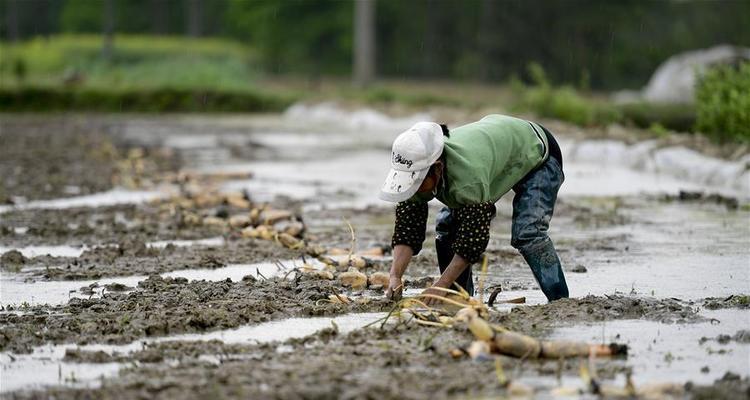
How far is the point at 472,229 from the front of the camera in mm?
5832

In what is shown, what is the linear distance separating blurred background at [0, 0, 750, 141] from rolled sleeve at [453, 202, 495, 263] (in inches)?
357

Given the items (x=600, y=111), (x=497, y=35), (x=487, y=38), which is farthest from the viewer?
(x=487, y=38)

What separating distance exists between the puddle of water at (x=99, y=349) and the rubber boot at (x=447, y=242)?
593 millimetres

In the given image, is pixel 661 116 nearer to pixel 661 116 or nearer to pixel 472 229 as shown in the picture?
pixel 661 116

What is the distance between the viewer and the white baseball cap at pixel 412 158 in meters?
5.67

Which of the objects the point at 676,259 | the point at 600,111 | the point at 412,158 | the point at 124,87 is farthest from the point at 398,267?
the point at 124,87

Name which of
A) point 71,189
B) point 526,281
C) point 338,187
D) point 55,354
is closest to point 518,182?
point 526,281

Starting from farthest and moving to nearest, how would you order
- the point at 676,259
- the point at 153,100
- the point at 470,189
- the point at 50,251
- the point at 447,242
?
the point at 153,100, the point at 50,251, the point at 676,259, the point at 447,242, the point at 470,189

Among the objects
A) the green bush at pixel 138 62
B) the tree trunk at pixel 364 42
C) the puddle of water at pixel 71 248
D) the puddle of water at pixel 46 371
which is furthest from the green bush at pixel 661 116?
the green bush at pixel 138 62

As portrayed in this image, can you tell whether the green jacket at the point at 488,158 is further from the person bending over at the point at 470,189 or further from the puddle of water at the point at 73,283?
the puddle of water at the point at 73,283

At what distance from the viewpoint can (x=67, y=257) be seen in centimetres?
839

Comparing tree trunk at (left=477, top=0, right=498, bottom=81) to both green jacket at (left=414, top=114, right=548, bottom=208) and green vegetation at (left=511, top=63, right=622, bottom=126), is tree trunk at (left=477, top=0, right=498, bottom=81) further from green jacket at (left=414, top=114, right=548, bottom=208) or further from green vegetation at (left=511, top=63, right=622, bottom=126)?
green jacket at (left=414, top=114, right=548, bottom=208)

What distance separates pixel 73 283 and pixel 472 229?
2775mm

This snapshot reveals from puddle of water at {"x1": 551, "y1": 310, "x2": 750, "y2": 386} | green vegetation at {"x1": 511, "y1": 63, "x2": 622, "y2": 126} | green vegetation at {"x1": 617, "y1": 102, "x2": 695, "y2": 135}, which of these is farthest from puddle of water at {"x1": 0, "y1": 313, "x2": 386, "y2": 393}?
green vegetation at {"x1": 511, "y1": 63, "x2": 622, "y2": 126}
